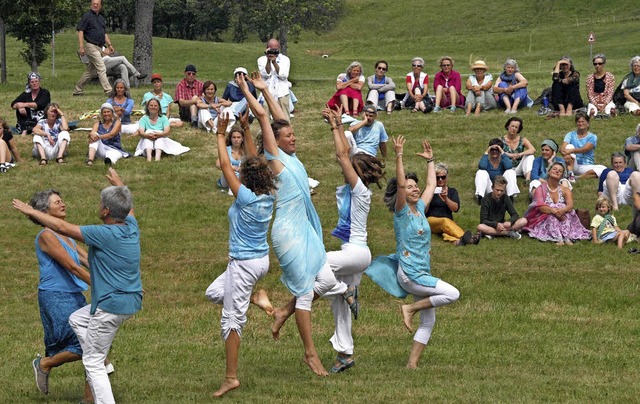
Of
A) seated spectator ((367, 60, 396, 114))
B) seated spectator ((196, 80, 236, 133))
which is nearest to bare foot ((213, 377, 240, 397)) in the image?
seated spectator ((196, 80, 236, 133))

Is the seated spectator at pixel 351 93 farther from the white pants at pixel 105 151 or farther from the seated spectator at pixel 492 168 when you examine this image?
the seated spectator at pixel 492 168

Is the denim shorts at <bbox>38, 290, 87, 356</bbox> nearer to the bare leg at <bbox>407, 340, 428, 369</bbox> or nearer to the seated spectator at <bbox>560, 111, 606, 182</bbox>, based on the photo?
the bare leg at <bbox>407, 340, 428, 369</bbox>

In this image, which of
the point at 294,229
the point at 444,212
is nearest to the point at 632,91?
the point at 444,212

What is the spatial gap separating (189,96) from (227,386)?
15.3 metres

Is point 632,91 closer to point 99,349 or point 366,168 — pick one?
point 366,168

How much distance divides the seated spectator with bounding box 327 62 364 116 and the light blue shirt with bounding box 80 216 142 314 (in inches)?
592

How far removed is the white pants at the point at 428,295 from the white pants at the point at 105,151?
11.8 meters

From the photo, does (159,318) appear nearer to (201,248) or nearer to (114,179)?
(201,248)

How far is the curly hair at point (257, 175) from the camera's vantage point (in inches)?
379

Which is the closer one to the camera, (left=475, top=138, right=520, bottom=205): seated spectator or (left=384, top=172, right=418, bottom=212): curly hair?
(left=384, top=172, right=418, bottom=212): curly hair

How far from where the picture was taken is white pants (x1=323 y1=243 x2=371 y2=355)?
10539mm

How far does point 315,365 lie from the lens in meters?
10.3

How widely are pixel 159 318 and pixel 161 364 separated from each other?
275 centimetres

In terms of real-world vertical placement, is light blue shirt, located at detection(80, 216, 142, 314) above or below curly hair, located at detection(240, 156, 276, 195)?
below
